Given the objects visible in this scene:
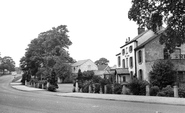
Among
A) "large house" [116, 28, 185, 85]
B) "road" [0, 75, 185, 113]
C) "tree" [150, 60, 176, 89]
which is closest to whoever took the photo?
"road" [0, 75, 185, 113]

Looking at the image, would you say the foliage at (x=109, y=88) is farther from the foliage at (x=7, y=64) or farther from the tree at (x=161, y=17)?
the foliage at (x=7, y=64)

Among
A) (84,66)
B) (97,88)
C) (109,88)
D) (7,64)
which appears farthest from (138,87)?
(7,64)

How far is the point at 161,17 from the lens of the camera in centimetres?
1666

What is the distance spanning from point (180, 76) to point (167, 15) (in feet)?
49.2

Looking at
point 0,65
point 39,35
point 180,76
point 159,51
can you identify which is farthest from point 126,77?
point 0,65

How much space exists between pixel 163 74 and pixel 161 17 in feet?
39.4

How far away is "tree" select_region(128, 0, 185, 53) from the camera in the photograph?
53.2 feet

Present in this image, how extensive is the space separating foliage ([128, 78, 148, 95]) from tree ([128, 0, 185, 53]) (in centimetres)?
514

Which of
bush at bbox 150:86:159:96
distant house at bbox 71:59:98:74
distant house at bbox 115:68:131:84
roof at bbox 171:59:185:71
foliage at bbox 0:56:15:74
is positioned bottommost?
bush at bbox 150:86:159:96

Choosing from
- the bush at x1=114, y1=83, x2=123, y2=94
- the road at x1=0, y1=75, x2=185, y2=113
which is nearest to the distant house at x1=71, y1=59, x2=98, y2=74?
the bush at x1=114, y1=83, x2=123, y2=94

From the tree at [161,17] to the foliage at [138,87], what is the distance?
514 centimetres

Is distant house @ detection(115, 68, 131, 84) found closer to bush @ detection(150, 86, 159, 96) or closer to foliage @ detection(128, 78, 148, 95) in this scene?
foliage @ detection(128, 78, 148, 95)

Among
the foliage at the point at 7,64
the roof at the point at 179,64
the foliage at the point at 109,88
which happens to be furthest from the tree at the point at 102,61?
the foliage at the point at 109,88

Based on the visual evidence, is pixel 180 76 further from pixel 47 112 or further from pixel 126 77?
pixel 47 112
